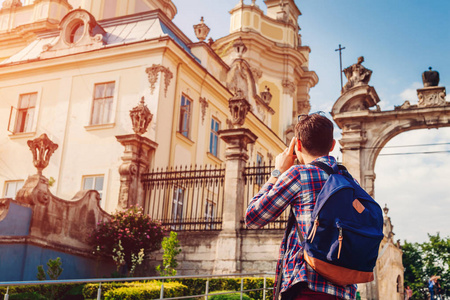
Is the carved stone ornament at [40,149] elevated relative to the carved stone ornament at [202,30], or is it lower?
lower

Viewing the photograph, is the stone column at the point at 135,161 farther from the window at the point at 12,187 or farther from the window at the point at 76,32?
the window at the point at 76,32

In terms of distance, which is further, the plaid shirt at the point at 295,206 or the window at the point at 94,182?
the window at the point at 94,182

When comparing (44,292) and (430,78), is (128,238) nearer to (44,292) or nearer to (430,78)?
(44,292)

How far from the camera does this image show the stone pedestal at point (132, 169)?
15254 millimetres

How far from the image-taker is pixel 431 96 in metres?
14.5

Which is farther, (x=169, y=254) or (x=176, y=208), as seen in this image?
(x=176, y=208)

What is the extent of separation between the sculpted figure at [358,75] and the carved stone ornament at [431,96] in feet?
5.30

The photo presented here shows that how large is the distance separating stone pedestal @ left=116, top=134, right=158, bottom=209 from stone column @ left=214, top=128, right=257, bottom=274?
313 cm

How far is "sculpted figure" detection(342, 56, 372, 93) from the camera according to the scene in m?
15.2

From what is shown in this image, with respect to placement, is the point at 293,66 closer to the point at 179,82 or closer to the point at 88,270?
the point at 179,82

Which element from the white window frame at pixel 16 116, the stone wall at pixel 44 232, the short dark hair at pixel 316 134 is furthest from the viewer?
the white window frame at pixel 16 116

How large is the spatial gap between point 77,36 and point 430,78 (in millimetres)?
14889

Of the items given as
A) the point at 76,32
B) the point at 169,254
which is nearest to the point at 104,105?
the point at 76,32

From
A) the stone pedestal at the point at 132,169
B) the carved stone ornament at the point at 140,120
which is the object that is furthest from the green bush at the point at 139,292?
the carved stone ornament at the point at 140,120
